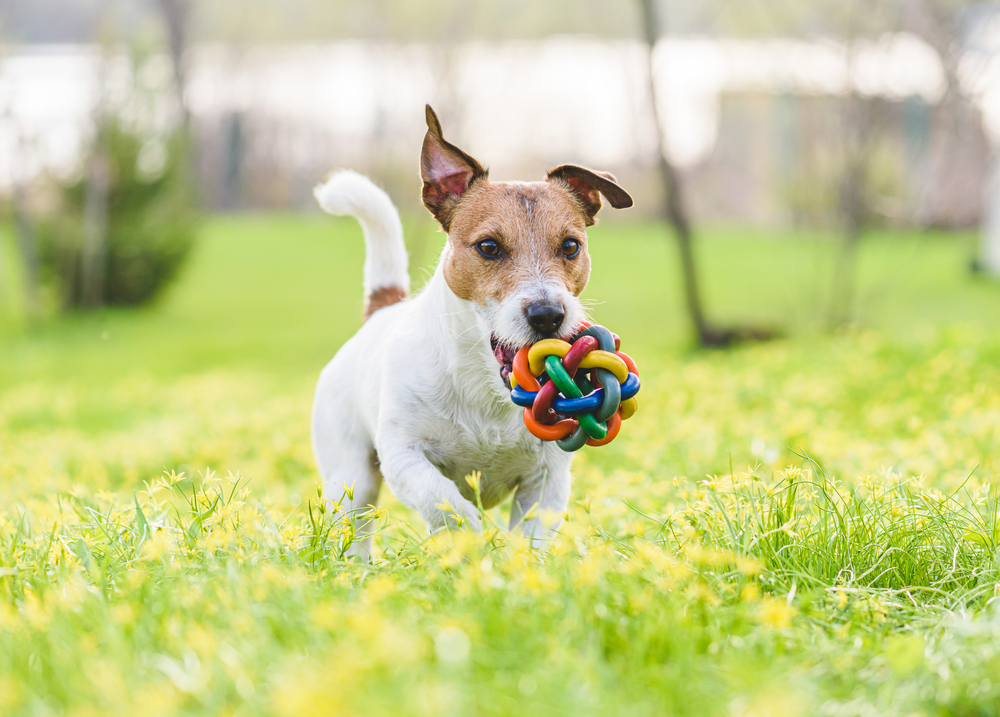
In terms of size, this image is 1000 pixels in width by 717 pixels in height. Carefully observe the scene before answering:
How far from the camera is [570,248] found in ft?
11.1

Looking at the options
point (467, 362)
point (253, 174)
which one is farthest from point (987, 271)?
point (253, 174)

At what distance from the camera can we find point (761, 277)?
73.4 ft

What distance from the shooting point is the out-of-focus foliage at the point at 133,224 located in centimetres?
1820

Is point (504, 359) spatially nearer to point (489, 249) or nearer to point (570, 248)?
point (489, 249)

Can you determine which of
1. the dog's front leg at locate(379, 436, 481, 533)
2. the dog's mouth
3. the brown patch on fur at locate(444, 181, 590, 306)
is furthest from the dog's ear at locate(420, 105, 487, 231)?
the dog's front leg at locate(379, 436, 481, 533)

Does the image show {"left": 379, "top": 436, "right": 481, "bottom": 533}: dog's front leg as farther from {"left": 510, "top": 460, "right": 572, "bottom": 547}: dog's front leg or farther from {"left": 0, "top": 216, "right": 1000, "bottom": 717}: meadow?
{"left": 510, "top": 460, "right": 572, "bottom": 547}: dog's front leg

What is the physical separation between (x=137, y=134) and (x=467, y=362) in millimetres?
17946

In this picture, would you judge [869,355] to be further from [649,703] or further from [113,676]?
[113,676]

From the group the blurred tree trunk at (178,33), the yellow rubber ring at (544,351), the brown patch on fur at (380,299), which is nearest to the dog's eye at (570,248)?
the yellow rubber ring at (544,351)

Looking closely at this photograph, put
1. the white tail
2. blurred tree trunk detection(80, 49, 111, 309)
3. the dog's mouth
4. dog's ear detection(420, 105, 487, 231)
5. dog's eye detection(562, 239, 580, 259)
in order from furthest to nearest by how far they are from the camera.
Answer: blurred tree trunk detection(80, 49, 111, 309), the white tail, dog's ear detection(420, 105, 487, 231), dog's eye detection(562, 239, 580, 259), the dog's mouth

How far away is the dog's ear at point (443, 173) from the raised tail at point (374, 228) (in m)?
0.58

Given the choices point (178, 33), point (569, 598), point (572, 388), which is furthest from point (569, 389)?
point (178, 33)

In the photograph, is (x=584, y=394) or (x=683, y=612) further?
(x=584, y=394)

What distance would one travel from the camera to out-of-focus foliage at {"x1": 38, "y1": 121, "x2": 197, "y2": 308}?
717 inches
